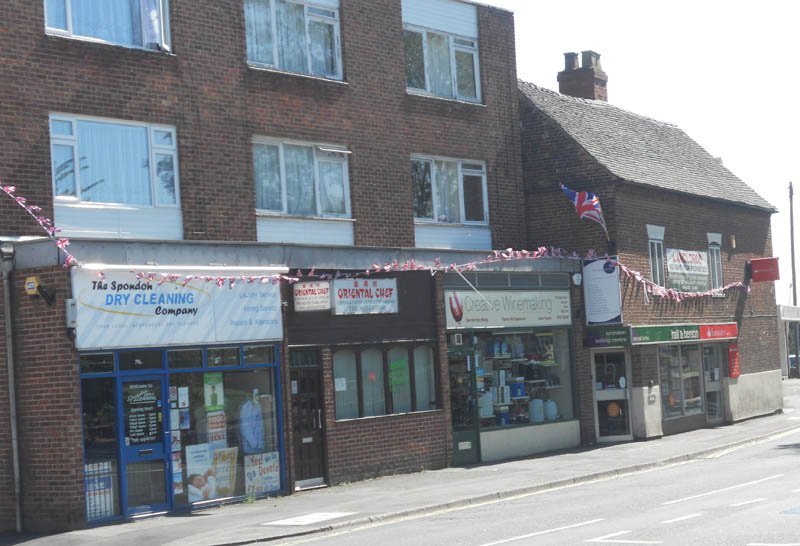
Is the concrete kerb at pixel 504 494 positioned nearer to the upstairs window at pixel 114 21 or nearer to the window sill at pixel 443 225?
the window sill at pixel 443 225

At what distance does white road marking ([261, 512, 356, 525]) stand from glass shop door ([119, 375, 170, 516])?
8.25ft

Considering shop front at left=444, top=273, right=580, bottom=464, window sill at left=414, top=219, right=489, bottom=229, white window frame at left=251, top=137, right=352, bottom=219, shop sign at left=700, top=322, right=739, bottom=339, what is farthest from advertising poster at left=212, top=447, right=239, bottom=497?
shop sign at left=700, top=322, right=739, bottom=339

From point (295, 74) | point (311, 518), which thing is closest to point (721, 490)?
point (311, 518)

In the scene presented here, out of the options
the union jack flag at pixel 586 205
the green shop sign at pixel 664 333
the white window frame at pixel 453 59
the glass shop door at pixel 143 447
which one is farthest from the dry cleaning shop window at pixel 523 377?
the glass shop door at pixel 143 447

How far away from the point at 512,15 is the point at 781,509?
15.4 m

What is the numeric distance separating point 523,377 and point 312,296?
23.3 feet

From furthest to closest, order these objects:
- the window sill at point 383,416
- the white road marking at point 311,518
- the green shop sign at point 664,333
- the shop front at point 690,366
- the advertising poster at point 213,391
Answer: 1. the shop front at point 690,366
2. the green shop sign at point 664,333
3. the window sill at point 383,416
4. the advertising poster at point 213,391
5. the white road marking at point 311,518

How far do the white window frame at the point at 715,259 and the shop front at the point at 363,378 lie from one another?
11.8m

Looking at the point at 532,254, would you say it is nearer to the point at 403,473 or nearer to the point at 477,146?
the point at 477,146

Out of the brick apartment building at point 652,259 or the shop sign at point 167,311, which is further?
the brick apartment building at point 652,259

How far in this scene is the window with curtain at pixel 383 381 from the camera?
69.7 feet

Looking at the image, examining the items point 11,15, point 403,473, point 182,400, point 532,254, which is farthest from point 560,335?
point 11,15

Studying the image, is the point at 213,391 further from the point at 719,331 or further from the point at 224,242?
the point at 719,331

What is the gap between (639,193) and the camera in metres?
28.1
